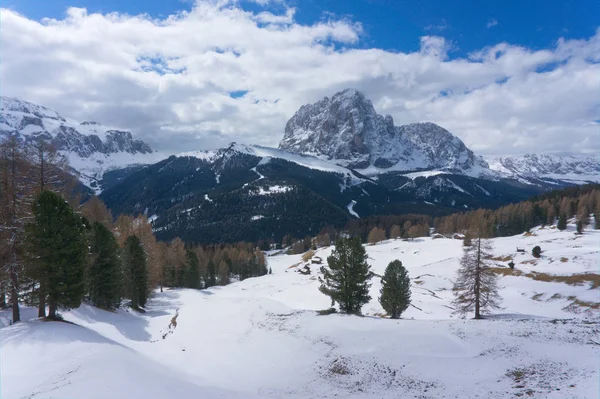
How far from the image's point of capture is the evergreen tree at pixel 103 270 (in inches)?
1463

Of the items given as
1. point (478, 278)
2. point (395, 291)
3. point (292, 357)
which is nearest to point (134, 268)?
point (292, 357)

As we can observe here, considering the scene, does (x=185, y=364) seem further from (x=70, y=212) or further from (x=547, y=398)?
(x=547, y=398)

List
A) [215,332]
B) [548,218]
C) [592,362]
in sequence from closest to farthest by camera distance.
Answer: [592,362] < [215,332] < [548,218]

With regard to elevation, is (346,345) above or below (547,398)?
below

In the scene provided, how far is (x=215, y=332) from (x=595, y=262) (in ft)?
246

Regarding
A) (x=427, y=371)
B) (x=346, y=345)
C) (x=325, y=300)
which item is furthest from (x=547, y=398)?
(x=325, y=300)

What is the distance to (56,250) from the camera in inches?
933

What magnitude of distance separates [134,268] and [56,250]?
75.5 feet

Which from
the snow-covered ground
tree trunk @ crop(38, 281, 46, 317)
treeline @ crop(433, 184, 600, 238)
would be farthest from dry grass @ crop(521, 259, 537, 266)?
tree trunk @ crop(38, 281, 46, 317)

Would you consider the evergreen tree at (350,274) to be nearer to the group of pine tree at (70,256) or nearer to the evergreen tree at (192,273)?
the group of pine tree at (70,256)

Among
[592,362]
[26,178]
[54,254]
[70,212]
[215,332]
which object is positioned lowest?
[215,332]

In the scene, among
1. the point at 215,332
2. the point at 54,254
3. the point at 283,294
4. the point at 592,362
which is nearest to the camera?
the point at 592,362

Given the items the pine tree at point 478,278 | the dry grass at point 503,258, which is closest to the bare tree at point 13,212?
the pine tree at point 478,278

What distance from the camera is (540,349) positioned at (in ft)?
72.6
